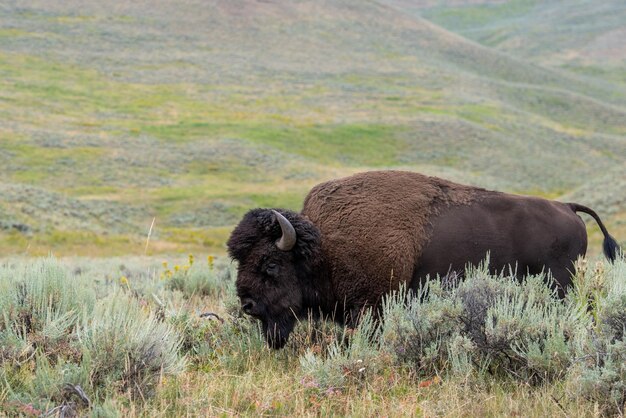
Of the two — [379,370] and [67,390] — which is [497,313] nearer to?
[379,370]

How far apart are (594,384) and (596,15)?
175 meters

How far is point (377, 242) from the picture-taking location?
19.9ft

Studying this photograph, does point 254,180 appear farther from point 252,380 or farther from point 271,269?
point 252,380

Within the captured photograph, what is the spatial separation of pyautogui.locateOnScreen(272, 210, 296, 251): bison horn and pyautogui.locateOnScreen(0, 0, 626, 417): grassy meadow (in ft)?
2.27

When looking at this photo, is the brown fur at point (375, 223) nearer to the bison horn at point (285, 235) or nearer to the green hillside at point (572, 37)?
the bison horn at point (285, 235)

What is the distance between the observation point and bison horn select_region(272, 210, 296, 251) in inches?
227

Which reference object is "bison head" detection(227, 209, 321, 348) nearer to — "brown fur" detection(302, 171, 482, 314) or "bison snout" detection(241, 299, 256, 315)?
"bison snout" detection(241, 299, 256, 315)

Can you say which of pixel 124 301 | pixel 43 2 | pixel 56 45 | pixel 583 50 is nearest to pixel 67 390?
pixel 124 301

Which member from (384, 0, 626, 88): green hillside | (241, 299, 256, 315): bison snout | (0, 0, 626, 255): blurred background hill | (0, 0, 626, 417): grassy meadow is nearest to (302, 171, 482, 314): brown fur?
(0, 0, 626, 417): grassy meadow

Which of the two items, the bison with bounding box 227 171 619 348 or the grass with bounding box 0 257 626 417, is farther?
the bison with bounding box 227 171 619 348

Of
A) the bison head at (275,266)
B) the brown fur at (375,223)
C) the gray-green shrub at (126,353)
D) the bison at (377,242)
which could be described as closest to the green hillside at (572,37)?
the bison at (377,242)

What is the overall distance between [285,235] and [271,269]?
0.30 meters

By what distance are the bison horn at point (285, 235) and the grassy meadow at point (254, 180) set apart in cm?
69

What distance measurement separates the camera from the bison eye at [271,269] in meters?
5.91
